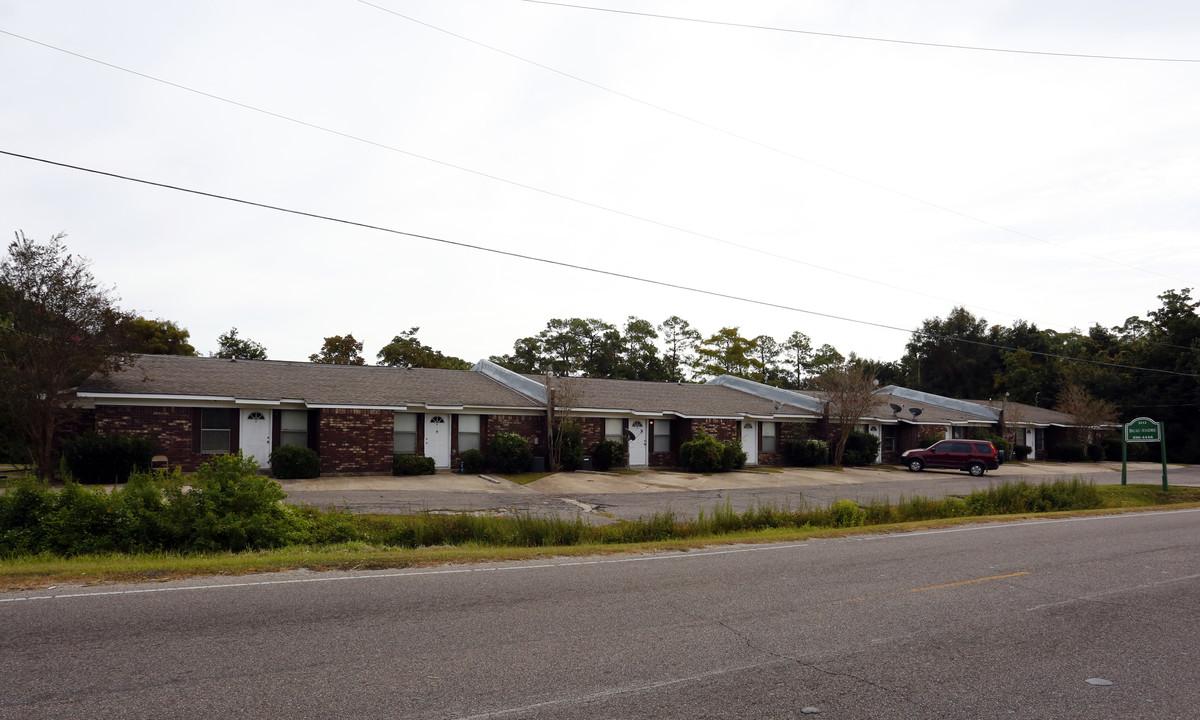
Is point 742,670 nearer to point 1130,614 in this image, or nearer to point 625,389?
point 1130,614

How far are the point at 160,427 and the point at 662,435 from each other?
2055 centimetres

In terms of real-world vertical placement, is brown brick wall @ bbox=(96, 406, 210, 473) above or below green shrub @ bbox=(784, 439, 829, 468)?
above

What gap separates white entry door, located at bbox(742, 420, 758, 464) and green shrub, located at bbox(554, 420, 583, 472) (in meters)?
10.1

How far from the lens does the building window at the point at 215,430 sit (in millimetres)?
25531

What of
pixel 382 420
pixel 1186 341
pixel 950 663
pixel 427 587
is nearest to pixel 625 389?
pixel 382 420

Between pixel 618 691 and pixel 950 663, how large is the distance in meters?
2.89

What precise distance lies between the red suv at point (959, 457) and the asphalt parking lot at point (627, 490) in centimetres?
77

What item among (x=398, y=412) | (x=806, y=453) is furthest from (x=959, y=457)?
(x=398, y=412)

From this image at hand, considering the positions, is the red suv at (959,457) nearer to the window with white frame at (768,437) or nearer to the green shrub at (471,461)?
the window with white frame at (768,437)

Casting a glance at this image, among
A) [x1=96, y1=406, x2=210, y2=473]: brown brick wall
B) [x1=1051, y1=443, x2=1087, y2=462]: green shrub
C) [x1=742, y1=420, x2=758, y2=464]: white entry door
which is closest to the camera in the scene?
[x1=96, y1=406, x2=210, y2=473]: brown brick wall

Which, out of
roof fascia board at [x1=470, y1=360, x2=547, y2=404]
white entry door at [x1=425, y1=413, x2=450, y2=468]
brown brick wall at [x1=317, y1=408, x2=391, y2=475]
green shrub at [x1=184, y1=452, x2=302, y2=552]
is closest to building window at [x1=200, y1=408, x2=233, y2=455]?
brown brick wall at [x1=317, y1=408, x2=391, y2=475]

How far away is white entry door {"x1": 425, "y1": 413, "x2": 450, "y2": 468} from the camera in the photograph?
97.0 feet

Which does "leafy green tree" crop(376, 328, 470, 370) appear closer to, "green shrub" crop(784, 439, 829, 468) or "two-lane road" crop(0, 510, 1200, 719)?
"green shrub" crop(784, 439, 829, 468)

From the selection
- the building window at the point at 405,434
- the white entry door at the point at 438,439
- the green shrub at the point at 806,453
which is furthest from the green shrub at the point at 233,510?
the green shrub at the point at 806,453
